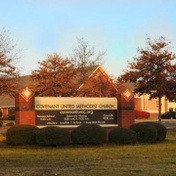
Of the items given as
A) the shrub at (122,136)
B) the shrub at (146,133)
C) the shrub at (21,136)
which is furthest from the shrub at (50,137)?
the shrub at (146,133)

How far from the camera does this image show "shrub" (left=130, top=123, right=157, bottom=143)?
79.9 ft

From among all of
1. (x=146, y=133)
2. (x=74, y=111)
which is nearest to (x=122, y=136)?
(x=146, y=133)

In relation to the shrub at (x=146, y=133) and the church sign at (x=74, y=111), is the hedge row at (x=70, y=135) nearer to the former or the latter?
the shrub at (x=146, y=133)

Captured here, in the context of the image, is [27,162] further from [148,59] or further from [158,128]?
[148,59]

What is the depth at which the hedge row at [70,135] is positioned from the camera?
2225 cm

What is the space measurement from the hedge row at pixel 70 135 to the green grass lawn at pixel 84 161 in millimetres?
474

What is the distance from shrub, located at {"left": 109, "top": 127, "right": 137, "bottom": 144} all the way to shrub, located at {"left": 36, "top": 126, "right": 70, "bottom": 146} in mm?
2634

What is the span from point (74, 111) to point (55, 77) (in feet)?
68.4

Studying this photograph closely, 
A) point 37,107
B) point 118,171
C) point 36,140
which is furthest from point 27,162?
point 37,107

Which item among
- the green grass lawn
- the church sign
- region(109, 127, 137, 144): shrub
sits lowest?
the green grass lawn

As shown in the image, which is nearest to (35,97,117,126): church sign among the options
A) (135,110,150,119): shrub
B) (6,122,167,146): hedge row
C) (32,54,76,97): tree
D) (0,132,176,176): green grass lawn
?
(6,122,167,146): hedge row

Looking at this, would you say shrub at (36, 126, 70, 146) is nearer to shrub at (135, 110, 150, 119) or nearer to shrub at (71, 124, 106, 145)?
shrub at (71, 124, 106, 145)

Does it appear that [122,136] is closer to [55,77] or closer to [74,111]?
[74,111]

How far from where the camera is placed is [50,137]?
72.7ft
